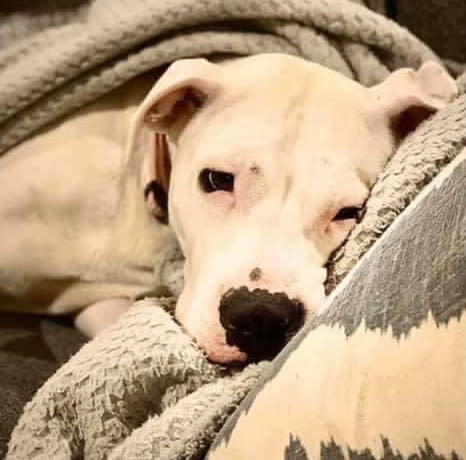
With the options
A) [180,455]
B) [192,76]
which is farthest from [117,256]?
[180,455]

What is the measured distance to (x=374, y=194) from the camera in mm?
949

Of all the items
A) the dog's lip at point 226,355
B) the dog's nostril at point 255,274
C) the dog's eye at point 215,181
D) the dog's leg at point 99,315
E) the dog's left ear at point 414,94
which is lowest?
the dog's leg at point 99,315

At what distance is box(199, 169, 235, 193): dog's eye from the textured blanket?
134mm

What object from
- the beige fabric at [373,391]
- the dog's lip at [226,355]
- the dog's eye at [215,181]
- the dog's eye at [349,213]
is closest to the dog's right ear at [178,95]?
the dog's eye at [215,181]

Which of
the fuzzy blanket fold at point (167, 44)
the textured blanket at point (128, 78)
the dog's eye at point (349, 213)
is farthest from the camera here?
the fuzzy blanket fold at point (167, 44)

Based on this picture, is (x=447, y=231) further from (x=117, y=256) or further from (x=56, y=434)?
(x=117, y=256)

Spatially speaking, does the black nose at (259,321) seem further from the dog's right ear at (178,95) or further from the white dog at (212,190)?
the dog's right ear at (178,95)

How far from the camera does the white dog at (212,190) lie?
2.93 ft

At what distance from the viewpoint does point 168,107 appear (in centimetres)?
110

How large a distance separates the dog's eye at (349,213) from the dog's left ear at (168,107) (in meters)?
0.22

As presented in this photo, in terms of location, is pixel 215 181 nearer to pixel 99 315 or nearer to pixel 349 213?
pixel 349 213

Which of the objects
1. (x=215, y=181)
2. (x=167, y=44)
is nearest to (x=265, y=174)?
(x=215, y=181)

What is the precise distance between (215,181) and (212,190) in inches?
0.4

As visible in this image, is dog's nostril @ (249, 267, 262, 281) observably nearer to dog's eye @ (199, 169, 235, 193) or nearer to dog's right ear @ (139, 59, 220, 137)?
dog's eye @ (199, 169, 235, 193)
